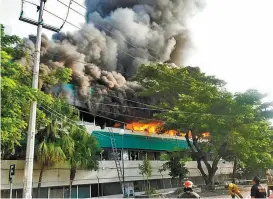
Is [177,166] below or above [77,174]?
above

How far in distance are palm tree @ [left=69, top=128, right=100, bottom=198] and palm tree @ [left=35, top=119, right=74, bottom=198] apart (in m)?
0.91

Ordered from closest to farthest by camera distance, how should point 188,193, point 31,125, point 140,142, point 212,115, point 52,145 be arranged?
point 188,193 < point 31,125 < point 52,145 < point 212,115 < point 140,142

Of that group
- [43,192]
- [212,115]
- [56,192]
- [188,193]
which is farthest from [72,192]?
[188,193]

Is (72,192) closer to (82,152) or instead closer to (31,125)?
(82,152)

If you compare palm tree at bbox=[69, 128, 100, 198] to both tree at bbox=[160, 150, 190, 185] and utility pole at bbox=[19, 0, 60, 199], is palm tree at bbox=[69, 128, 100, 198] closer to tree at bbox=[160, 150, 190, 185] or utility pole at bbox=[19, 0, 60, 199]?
tree at bbox=[160, 150, 190, 185]

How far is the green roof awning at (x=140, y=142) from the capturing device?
25894 mm

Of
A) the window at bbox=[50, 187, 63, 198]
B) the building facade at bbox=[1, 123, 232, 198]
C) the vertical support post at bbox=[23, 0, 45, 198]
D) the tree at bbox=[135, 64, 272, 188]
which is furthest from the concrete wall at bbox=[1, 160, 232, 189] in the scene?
the vertical support post at bbox=[23, 0, 45, 198]

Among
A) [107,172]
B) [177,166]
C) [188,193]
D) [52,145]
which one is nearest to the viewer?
[188,193]

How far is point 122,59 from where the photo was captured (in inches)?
2120

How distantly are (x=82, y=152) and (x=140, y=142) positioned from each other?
33.1 ft

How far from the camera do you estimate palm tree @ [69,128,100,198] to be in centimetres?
2053

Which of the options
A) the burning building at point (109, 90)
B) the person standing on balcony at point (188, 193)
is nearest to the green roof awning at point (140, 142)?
the burning building at point (109, 90)

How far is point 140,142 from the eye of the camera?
98.7 feet

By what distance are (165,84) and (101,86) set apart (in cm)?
924
